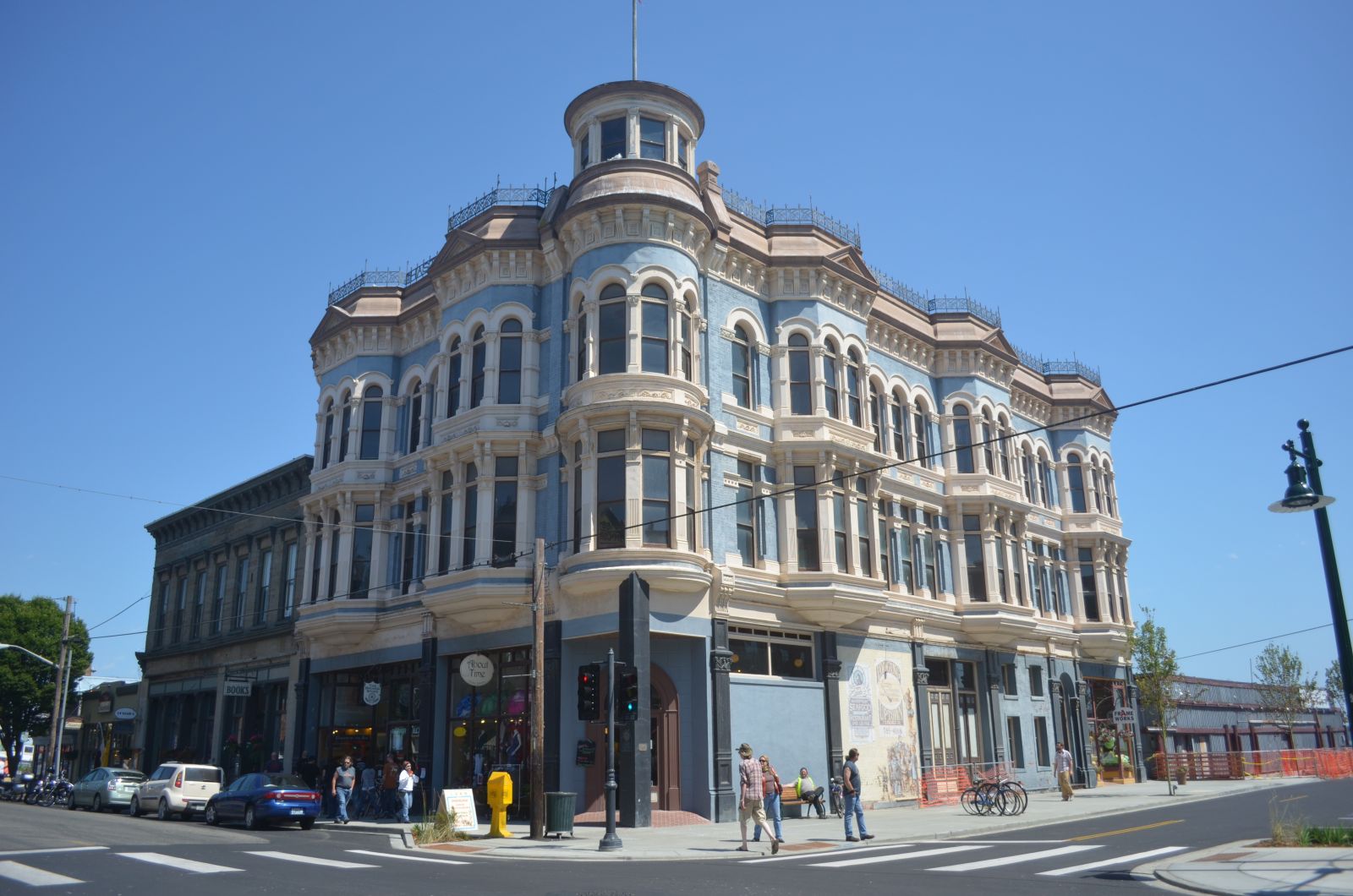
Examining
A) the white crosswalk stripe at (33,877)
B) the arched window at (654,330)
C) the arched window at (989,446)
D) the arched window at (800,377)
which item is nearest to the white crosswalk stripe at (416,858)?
the white crosswalk stripe at (33,877)

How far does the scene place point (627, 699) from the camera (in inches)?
753

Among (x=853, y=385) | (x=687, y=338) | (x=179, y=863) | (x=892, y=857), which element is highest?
(x=853, y=385)

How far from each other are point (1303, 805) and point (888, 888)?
20.0 metres

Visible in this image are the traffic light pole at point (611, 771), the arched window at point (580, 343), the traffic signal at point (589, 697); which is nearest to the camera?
the traffic light pole at point (611, 771)

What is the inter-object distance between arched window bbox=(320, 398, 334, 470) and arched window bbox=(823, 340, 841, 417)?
17372mm

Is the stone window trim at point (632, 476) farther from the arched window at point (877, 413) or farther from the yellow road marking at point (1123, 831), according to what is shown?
the yellow road marking at point (1123, 831)

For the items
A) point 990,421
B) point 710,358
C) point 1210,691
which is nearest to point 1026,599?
point 990,421

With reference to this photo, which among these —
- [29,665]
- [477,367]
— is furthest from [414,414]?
[29,665]

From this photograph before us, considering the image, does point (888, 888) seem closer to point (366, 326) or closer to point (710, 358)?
point (710, 358)

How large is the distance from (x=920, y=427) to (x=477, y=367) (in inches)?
630

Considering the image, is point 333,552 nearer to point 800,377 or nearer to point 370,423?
point 370,423

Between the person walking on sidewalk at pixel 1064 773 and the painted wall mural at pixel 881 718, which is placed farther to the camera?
the person walking on sidewalk at pixel 1064 773

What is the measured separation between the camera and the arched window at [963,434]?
121ft

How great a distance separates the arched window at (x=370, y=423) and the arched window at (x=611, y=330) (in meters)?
10.9
